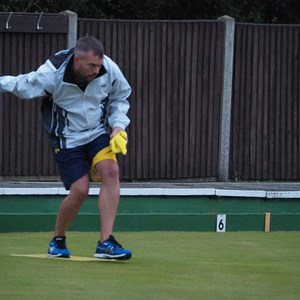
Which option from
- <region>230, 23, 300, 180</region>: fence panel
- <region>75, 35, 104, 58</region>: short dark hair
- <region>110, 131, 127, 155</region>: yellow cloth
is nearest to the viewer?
<region>75, 35, 104, 58</region>: short dark hair

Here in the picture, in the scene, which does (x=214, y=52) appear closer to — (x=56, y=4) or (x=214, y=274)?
(x=56, y=4)

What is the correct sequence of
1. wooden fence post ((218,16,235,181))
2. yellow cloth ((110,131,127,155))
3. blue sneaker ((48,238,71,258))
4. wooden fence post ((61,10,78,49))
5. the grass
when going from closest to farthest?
the grass, yellow cloth ((110,131,127,155)), blue sneaker ((48,238,71,258)), wooden fence post ((61,10,78,49)), wooden fence post ((218,16,235,181))

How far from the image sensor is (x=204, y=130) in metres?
14.5

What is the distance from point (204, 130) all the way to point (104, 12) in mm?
4625

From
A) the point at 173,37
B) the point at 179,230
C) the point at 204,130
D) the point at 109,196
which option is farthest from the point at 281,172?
the point at 109,196

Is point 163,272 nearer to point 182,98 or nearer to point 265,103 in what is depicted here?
point 182,98

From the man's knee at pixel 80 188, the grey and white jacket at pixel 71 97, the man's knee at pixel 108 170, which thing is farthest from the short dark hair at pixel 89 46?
the man's knee at pixel 80 188

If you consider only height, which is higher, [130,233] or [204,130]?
[204,130]

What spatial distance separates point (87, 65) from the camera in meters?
7.32

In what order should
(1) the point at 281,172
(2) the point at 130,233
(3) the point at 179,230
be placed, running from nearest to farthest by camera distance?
(2) the point at 130,233, (3) the point at 179,230, (1) the point at 281,172

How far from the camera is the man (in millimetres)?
7449

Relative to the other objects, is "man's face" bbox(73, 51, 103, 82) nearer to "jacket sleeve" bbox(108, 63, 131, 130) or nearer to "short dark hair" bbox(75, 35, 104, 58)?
"short dark hair" bbox(75, 35, 104, 58)

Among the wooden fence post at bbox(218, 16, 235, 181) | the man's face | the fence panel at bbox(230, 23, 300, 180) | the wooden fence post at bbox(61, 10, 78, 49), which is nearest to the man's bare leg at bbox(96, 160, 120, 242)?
the man's face

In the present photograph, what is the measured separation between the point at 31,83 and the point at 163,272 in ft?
4.88
